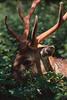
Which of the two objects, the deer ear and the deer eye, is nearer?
the deer eye

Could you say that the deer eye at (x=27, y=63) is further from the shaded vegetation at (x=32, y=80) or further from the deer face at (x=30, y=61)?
the shaded vegetation at (x=32, y=80)

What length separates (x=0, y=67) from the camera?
7395mm

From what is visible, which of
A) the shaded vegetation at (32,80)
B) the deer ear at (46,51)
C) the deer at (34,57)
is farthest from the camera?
the deer ear at (46,51)

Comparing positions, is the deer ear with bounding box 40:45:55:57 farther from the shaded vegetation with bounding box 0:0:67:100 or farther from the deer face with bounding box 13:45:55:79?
the shaded vegetation with bounding box 0:0:67:100

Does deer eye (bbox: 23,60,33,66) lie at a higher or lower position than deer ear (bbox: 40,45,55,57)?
lower

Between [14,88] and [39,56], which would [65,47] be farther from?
[14,88]

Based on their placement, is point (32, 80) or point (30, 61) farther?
point (30, 61)

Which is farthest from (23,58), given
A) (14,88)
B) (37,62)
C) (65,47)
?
(65,47)

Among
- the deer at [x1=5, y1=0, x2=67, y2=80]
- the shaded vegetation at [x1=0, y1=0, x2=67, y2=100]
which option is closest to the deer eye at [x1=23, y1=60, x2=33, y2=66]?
the deer at [x1=5, y1=0, x2=67, y2=80]

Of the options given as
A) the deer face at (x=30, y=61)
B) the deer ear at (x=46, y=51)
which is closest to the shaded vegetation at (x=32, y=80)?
the deer face at (x=30, y=61)

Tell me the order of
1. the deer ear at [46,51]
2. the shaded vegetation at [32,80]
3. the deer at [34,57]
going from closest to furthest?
the shaded vegetation at [32,80] < the deer at [34,57] < the deer ear at [46,51]

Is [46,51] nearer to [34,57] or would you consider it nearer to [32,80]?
[34,57]

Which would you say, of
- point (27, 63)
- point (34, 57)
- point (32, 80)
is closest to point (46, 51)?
point (34, 57)

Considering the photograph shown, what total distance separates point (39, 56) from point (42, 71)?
0.24 metres
